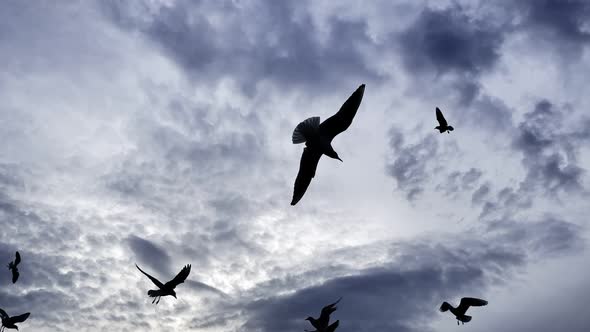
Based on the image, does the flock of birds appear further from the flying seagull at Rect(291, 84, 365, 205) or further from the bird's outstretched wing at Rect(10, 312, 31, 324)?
the bird's outstretched wing at Rect(10, 312, 31, 324)

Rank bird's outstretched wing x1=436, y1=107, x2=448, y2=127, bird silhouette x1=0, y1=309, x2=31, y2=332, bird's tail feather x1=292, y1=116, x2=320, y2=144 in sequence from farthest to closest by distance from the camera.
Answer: bird's outstretched wing x1=436, y1=107, x2=448, y2=127, bird silhouette x1=0, y1=309, x2=31, y2=332, bird's tail feather x1=292, y1=116, x2=320, y2=144

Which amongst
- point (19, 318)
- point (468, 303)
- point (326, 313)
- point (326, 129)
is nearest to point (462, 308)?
point (468, 303)

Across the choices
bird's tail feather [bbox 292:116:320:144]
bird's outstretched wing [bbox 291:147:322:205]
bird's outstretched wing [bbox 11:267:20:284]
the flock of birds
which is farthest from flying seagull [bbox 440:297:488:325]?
bird's outstretched wing [bbox 11:267:20:284]

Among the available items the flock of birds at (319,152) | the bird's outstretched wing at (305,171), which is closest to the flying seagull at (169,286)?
the flock of birds at (319,152)

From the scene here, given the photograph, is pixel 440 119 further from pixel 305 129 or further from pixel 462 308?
pixel 305 129

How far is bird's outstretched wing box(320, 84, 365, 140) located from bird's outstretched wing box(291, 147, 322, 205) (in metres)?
1.21

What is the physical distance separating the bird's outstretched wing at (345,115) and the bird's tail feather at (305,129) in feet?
0.97

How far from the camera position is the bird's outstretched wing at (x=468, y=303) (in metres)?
21.1

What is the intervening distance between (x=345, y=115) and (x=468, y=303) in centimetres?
1258

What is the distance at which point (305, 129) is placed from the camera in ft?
50.9

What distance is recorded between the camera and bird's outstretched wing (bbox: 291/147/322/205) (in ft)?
55.2

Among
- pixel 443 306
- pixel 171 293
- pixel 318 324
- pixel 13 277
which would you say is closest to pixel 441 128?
pixel 443 306

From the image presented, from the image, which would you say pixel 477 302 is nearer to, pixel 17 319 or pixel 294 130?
pixel 294 130

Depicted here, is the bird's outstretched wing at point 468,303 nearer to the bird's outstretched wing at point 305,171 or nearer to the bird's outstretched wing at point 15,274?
the bird's outstretched wing at point 305,171
